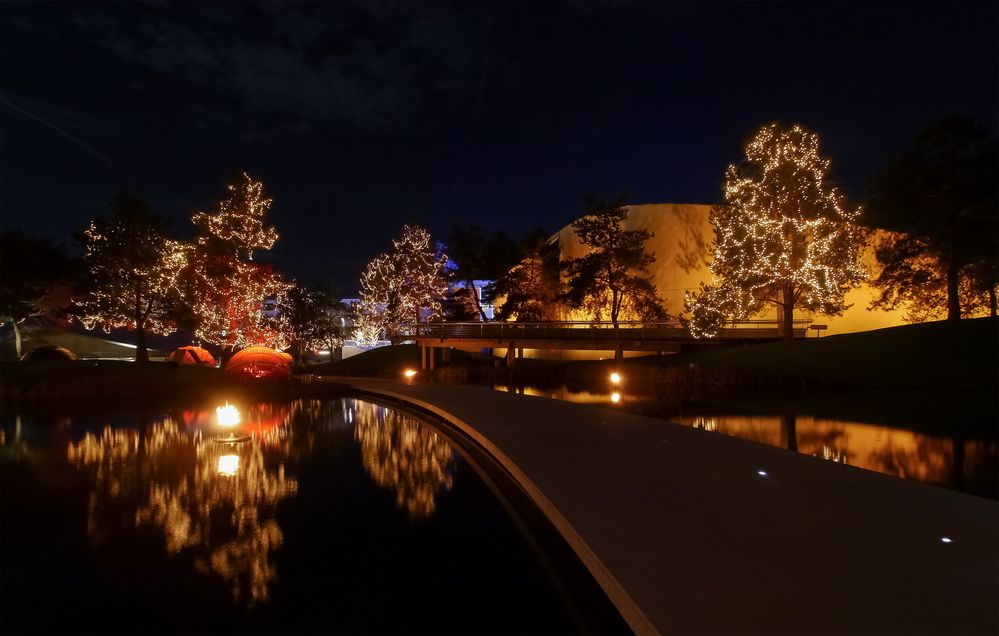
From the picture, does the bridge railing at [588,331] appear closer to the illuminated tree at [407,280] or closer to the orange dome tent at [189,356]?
the illuminated tree at [407,280]

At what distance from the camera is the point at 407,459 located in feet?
37.6

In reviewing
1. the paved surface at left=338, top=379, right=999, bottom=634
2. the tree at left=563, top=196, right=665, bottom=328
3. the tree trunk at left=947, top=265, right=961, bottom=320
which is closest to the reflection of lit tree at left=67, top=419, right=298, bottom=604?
the paved surface at left=338, top=379, right=999, bottom=634

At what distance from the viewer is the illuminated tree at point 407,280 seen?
43.8 m

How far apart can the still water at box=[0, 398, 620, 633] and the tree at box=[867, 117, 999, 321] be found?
2462 centimetres

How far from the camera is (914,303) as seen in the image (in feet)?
103

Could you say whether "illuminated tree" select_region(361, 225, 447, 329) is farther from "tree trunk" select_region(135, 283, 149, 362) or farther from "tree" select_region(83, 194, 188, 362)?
"tree trunk" select_region(135, 283, 149, 362)

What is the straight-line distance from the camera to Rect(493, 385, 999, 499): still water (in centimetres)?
1013

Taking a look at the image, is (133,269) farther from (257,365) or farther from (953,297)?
(953,297)

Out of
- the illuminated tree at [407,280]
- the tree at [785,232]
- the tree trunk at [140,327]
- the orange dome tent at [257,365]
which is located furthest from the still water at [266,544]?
the illuminated tree at [407,280]

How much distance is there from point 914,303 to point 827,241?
7.27 metres

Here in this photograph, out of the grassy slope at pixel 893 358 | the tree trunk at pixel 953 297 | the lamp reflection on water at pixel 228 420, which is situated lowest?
the lamp reflection on water at pixel 228 420

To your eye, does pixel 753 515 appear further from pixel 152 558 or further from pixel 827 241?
pixel 827 241

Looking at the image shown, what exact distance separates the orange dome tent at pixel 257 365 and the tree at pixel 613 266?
57.4 feet

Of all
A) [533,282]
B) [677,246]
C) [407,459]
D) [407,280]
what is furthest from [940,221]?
[407,280]
